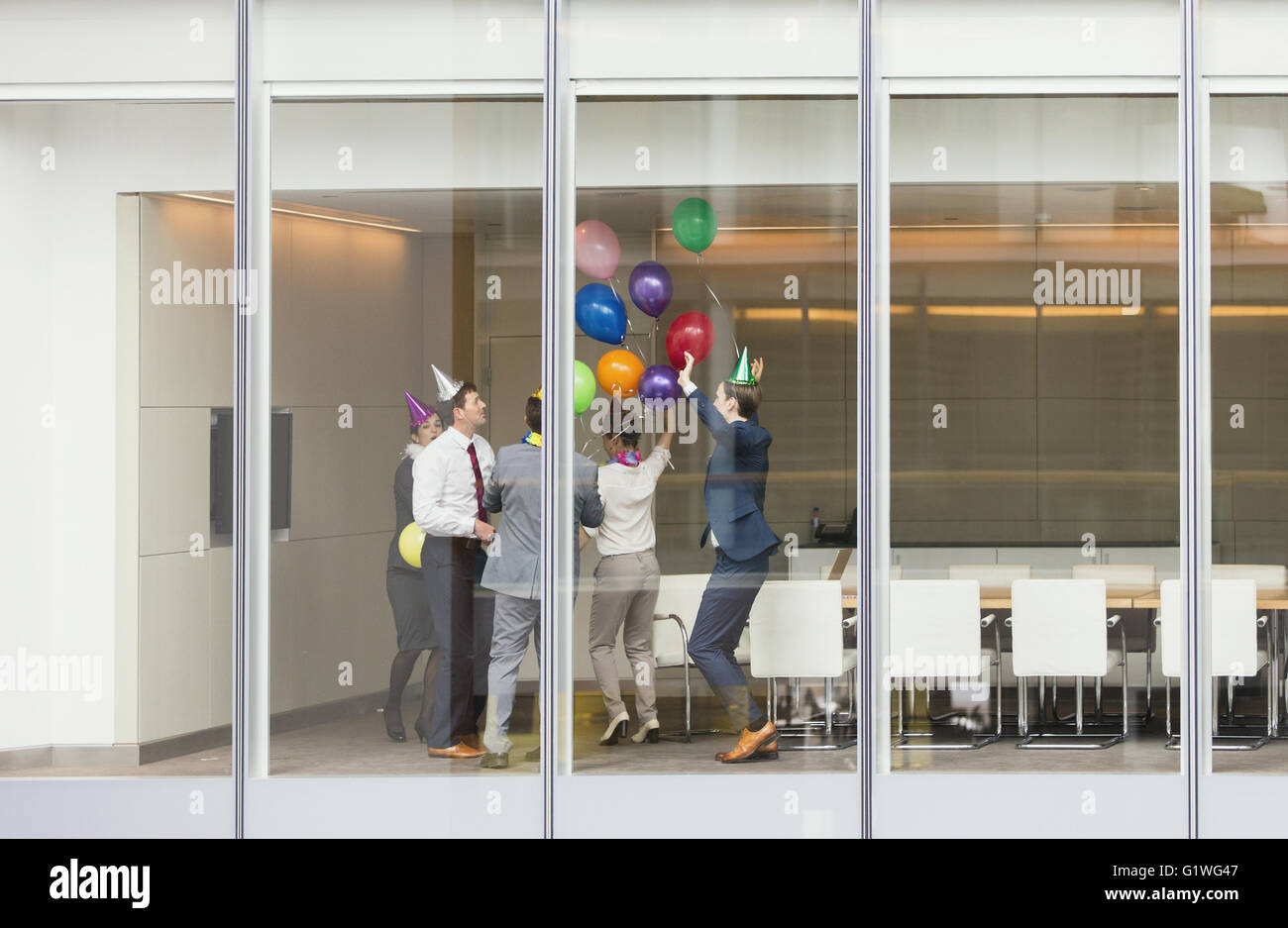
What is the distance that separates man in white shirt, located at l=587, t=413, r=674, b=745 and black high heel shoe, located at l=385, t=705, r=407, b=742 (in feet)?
3.10

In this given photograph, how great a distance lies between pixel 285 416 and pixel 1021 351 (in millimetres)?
3692

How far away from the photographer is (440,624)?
6980 mm

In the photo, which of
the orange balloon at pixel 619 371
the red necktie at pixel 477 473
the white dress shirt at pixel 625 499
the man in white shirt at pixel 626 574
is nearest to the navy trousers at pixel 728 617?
the man in white shirt at pixel 626 574

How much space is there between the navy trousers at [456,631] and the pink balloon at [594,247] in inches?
55.9

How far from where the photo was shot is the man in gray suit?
6.88m

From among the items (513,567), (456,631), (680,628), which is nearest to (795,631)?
(680,628)

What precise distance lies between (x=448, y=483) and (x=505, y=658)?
856 mm

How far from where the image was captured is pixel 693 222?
6961 mm

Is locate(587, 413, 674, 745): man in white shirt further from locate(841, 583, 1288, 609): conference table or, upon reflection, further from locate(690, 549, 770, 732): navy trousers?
locate(841, 583, 1288, 609): conference table

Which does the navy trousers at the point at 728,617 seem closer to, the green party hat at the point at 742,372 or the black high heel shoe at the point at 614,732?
the black high heel shoe at the point at 614,732

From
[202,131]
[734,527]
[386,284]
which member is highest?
[202,131]

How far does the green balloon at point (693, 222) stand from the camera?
22.8 feet
